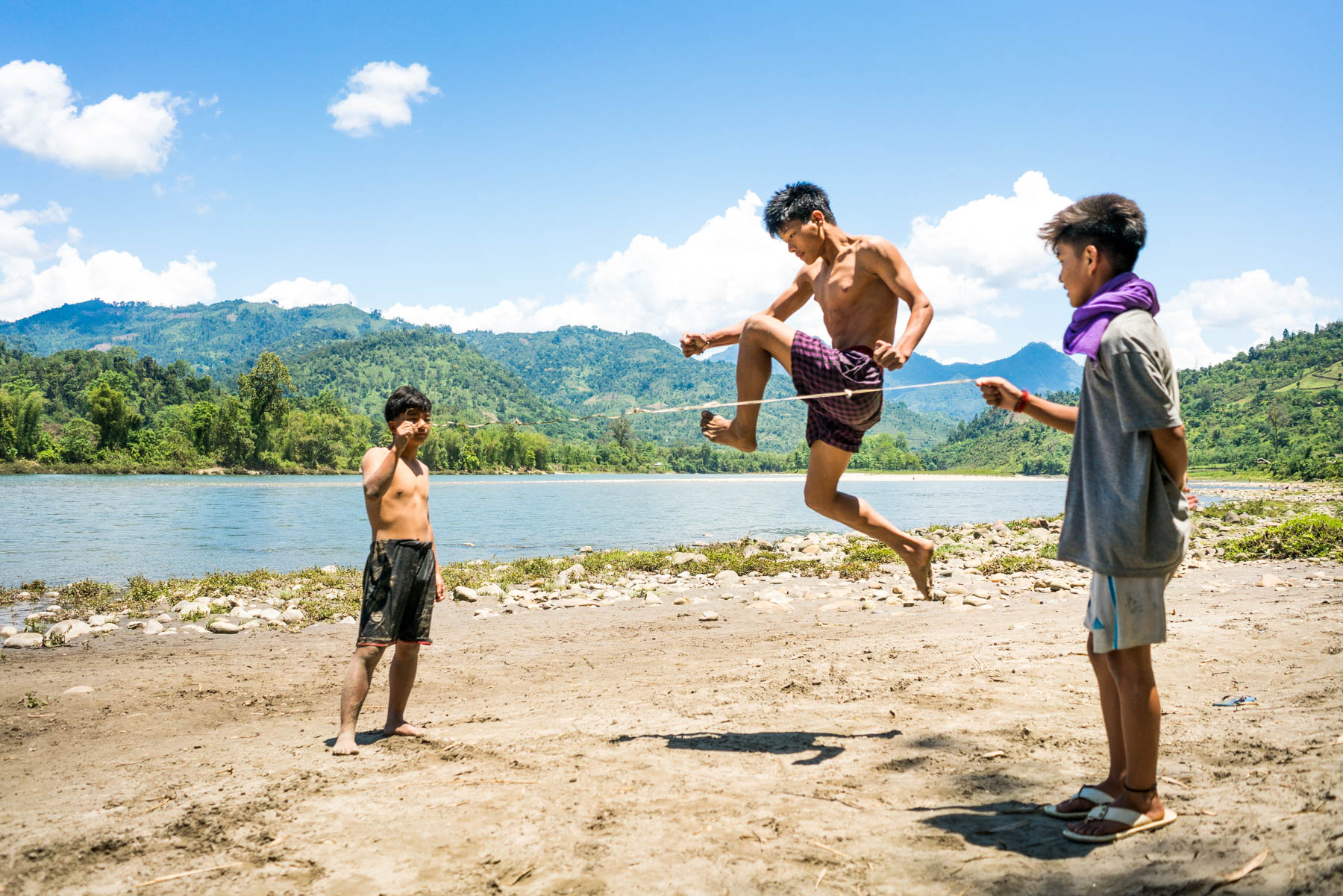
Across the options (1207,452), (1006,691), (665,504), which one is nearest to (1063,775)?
(1006,691)

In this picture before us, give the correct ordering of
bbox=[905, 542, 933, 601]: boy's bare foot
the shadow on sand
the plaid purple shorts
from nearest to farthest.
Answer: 1. the shadow on sand
2. the plaid purple shorts
3. bbox=[905, 542, 933, 601]: boy's bare foot

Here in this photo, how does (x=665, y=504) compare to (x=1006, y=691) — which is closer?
(x=1006, y=691)

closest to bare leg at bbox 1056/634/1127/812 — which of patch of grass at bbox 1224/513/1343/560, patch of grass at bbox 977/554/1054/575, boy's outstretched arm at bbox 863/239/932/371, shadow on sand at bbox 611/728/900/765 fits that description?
shadow on sand at bbox 611/728/900/765

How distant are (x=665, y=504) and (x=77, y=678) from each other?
3801 centimetres

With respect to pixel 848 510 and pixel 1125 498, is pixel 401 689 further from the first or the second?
pixel 1125 498

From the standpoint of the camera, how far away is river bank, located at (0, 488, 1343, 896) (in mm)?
3037

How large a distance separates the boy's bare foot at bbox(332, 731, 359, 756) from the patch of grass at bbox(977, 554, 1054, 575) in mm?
10404

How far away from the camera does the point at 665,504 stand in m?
44.9

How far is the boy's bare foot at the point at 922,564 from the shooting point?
5.41 metres

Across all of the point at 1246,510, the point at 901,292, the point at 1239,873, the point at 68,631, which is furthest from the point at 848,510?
the point at 1246,510

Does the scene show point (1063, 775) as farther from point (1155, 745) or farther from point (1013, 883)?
point (1013, 883)

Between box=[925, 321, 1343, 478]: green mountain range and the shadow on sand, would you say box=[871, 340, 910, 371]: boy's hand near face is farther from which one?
box=[925, 321, 1343, 478]: green mountain range

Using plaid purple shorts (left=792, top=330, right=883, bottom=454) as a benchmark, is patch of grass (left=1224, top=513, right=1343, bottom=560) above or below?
below

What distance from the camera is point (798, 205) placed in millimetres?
5293
